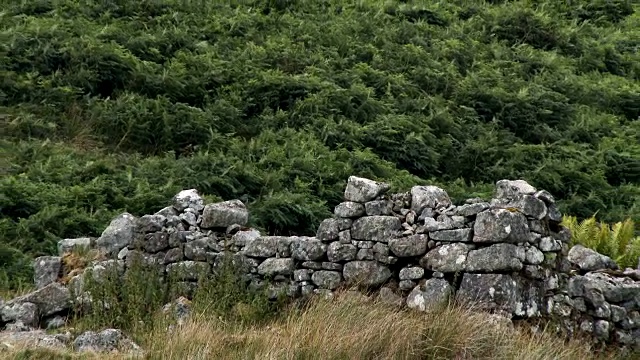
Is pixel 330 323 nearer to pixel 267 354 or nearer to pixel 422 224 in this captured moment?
pixel 267 354

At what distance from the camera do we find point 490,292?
6.66 meters

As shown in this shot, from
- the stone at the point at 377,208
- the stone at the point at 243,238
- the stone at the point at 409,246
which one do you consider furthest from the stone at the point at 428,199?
the stone at the point at 243,238

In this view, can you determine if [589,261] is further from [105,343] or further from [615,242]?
[105,343]

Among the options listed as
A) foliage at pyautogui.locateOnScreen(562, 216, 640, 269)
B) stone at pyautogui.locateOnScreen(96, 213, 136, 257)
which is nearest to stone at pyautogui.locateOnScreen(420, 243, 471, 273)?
stone at pyautogui.locateOnScreen(96, 213, 136, 257)

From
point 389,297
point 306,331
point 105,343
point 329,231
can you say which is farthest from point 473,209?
point 105,343

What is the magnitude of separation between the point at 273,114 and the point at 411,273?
31.4ft

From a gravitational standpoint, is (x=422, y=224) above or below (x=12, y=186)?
above

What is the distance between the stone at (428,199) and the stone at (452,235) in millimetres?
387

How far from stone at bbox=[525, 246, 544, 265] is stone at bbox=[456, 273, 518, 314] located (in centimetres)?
28

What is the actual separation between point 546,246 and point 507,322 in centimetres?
94

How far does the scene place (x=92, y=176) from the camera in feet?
41.4

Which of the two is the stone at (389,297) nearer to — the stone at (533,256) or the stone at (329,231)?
the stone at (329,231)

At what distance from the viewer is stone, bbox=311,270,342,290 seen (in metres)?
7.48

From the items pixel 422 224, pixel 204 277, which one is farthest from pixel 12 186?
pixel 422 224
